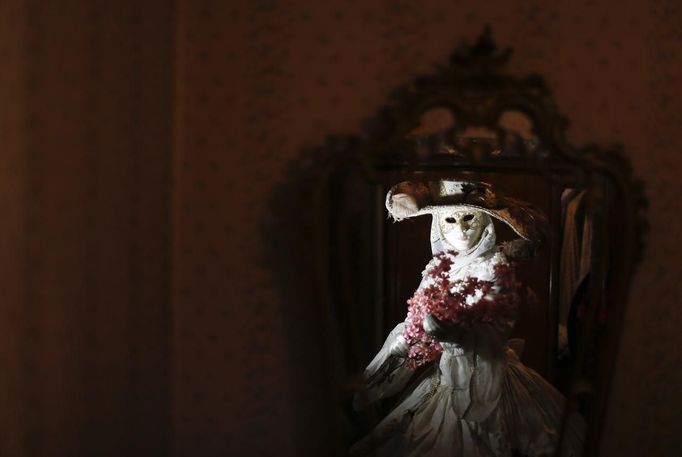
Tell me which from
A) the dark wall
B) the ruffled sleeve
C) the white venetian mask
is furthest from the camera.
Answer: the white venetian mask

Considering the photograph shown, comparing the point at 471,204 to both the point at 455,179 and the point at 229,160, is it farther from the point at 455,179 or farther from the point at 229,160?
the point at 229,160

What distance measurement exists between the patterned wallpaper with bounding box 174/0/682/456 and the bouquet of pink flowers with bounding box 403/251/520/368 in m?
0.22

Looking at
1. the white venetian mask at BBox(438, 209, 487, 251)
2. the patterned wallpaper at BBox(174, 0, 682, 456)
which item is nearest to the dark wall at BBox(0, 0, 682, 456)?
the patterned wallpaper at BBox(174, 0, 682, 456)

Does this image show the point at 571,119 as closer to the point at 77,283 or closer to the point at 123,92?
the point at 123,92

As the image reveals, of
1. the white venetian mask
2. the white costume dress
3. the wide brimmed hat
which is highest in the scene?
Answer: the wide brimmed hat

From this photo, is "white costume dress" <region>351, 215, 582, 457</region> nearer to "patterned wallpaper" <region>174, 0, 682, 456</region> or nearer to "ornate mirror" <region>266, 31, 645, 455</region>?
"ornate mirror" <region>266, 31, 645, 455</region>

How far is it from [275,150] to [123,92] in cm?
27

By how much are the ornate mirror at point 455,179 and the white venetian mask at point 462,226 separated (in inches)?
4.0

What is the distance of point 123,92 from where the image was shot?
1214mm

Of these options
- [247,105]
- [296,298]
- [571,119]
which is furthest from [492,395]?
[247,105]

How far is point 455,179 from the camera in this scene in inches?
53.1

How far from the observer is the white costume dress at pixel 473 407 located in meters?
1.35

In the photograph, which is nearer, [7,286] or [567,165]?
[7,286]

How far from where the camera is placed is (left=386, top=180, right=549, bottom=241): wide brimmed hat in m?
1.36
